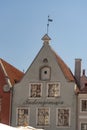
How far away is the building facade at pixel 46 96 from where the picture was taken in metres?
41.8

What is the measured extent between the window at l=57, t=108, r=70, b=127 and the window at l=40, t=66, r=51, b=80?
3.76m

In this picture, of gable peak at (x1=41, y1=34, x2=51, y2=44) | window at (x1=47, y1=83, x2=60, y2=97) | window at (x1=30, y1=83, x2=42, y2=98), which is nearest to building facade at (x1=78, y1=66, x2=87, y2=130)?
window at (x1=47, y1=83, x2=60, y2=97)

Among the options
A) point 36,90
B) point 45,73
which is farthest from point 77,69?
point 36,90

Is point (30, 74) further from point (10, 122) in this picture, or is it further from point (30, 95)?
point (10, 122)

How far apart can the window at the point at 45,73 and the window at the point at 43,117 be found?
3185 millimetres

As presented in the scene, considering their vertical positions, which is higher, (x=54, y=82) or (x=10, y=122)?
(x=54, y=82)

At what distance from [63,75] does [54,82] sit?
113 centimetres

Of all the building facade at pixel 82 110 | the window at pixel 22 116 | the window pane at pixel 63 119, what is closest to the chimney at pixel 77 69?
the building facade at pixel 82 110

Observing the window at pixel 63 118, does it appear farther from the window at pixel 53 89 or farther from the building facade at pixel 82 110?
the window at pixel 53 89

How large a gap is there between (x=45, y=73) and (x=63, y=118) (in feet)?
15.9

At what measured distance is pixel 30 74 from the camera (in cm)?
4334

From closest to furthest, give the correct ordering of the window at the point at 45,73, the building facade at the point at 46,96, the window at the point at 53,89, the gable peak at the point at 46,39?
the building facade at the point at 46,96 → the window at the point at 53,89 → the window at the point at 45,73 → the gable peak at the point at 46,39

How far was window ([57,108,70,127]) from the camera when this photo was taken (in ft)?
136

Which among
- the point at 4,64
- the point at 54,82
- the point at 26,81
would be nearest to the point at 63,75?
the point at 54,82
